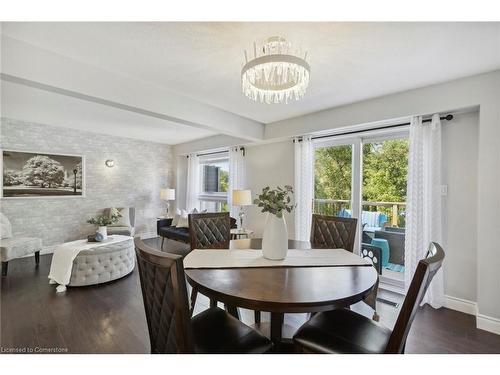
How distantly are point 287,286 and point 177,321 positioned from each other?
0.58 metres

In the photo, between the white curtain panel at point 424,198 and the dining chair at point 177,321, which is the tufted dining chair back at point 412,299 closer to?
the dining chair at point 177,321

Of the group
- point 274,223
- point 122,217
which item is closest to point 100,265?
point 122,217

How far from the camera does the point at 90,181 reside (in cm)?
476

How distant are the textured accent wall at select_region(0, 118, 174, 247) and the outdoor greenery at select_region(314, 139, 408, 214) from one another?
161 inches

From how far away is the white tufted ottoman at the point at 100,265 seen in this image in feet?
9.28

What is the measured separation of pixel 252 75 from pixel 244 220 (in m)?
3.31

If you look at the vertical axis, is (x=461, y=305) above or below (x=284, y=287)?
below

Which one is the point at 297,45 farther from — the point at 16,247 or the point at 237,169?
the point at 16,247

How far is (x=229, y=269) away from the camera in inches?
58.9

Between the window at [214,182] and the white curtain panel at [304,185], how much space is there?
203 cm

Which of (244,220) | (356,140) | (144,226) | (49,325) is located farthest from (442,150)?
(144,226)

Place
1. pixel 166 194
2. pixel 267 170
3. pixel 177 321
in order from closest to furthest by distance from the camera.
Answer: pixel 177 321, pixel 267 170, pixel 166 194

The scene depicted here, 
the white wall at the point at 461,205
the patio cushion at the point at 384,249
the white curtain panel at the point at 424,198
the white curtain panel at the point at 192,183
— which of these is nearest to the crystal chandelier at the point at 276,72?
the white curtain panel at the point at 424,198
